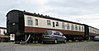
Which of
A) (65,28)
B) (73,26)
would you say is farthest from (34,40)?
(73,26)

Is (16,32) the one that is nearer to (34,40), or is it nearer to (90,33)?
(34,40)

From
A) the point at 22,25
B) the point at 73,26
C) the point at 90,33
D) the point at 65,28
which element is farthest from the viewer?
the point at 90,33

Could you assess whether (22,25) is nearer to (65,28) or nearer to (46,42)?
(46,42)

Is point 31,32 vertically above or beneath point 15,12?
beneath

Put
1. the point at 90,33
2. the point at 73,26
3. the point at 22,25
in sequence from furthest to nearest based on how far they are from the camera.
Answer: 1. the point at 90,33
2. the point at 73,26
3. the point at 22,25

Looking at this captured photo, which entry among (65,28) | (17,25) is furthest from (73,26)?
(17,25)

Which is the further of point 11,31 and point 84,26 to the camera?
point 84,26

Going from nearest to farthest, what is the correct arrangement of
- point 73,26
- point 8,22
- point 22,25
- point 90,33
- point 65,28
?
point 22,25
point 8,22
point 65,28
point 73,26
point 90,33

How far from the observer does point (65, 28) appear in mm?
41375

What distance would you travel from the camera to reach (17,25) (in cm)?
2977

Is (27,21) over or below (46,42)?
over

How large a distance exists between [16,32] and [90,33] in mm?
32032

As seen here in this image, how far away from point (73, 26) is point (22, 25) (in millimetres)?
18178

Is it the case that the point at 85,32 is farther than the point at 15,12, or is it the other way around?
the point at 85,32
